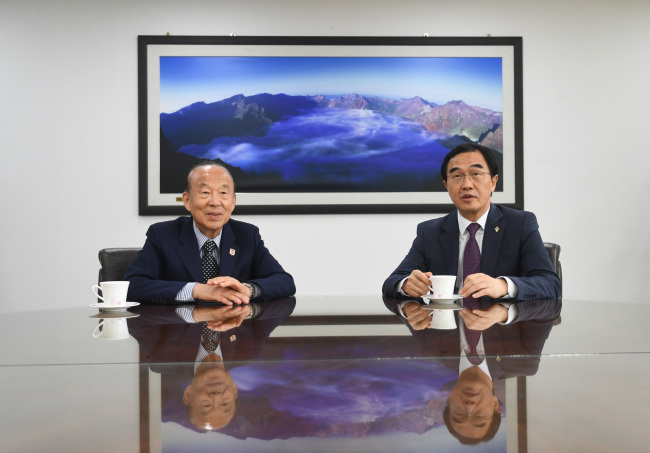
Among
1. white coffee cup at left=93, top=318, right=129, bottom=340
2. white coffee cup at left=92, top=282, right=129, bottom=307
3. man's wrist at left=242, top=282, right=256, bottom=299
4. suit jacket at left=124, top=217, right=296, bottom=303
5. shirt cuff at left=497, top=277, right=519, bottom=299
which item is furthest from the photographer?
suit jacket at left=124, top=217, right=296, bottom=303

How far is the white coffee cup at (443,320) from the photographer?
1438 mm

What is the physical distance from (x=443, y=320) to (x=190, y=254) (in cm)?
129

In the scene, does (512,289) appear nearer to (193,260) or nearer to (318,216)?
(193,260)

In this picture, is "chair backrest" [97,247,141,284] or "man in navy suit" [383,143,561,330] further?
"chair backrest" [97,247,141,284]

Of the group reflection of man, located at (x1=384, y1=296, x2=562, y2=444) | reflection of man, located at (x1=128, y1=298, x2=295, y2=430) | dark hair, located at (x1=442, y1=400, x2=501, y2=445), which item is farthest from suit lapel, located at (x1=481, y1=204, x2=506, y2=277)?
dark hair, located at (x1=442, y1=400, x2=501, y2=445)

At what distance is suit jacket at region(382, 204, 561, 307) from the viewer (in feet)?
7.94

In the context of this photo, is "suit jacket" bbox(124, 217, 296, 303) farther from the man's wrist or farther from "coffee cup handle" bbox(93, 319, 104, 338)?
"coffee cup handle" bbox(93, 319, 104, 338)

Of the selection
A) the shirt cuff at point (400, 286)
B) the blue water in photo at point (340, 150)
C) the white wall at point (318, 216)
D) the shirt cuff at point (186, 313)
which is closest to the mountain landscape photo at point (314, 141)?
the blue water in photo at point (340, 150)

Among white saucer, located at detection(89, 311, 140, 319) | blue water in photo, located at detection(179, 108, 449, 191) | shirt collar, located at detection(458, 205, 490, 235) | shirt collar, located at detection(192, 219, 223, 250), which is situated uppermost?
blue water in photo, located at detection(179, 108, 449, 191)

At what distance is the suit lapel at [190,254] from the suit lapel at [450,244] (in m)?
1.04

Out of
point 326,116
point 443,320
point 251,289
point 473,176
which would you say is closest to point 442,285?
point 443,320

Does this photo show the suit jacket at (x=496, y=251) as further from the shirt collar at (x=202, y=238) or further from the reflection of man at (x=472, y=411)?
the reflection of man at (x=472, y=411)

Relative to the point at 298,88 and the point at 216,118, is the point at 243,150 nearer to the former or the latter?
the point at 216,118

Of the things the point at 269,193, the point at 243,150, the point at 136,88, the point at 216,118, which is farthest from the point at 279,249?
the point at 136,88
